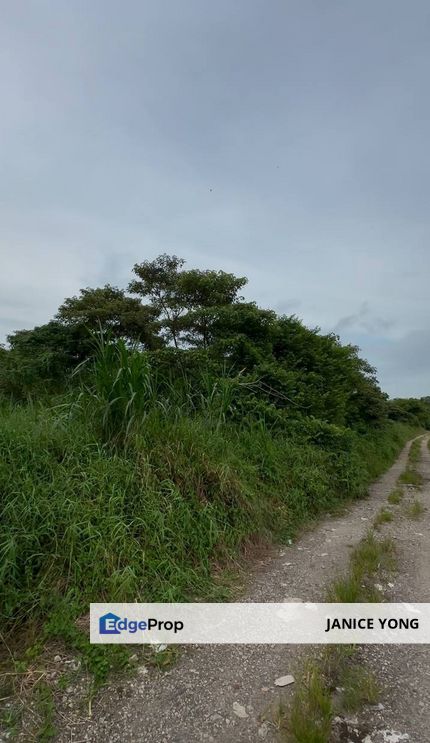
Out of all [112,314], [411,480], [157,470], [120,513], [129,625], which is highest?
[112,314]

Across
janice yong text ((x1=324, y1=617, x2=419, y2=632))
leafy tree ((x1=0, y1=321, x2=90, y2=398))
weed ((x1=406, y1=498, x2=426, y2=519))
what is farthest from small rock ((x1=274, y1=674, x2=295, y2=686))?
leafy tree ((x1=0, y1=321, x2=90, y2=398))

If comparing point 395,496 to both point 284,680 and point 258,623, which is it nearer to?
point 258,623

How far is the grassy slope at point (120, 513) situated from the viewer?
2.38m

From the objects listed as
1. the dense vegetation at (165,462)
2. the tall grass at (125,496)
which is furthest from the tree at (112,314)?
the tall grass at (125,496)

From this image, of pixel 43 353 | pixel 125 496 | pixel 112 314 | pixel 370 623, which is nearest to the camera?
pixel 370 623

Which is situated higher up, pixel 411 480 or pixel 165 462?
pixel 165 462

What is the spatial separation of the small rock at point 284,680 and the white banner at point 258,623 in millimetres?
299

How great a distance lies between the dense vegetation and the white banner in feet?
0.40

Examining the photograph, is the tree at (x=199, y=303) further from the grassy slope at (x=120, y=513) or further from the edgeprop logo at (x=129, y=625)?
the edgeprop logo at (x=129, y=625)

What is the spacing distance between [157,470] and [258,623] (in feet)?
4.48

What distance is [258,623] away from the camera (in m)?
2.47

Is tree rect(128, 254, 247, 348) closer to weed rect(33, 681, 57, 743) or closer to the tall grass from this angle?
the tall grass

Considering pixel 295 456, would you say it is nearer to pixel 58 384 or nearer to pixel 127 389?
pixel 127 389

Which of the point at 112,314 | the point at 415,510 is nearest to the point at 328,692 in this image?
the point at 415,510
